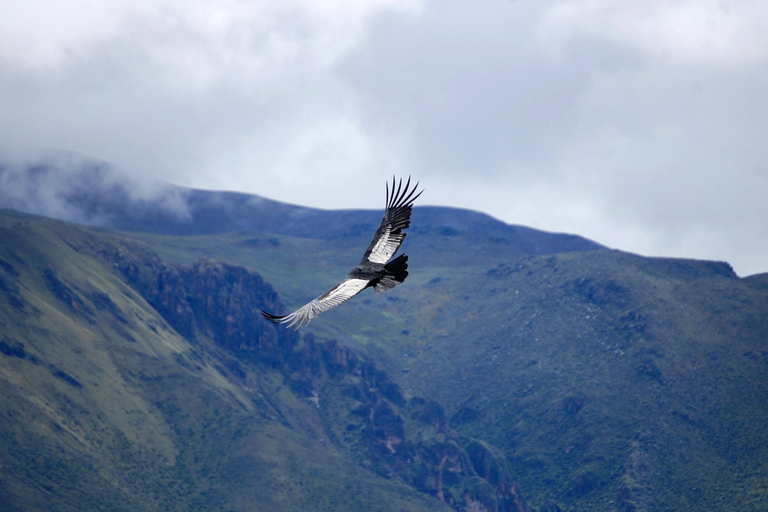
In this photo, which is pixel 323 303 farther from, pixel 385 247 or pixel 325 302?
pixel 385 247

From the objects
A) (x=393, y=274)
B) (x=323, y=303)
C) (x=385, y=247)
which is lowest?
(x=323, y=303)

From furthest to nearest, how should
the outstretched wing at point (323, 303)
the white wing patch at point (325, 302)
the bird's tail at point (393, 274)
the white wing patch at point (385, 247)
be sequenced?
the white wing patch at point (385, 247) < the bird's tail at point (393, 274) < the white wing patch at point (325, 302) < the outstretched wing at point (323, 303)

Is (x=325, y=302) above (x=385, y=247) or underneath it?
underneath

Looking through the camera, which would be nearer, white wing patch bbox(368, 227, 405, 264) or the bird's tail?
the bird's tail

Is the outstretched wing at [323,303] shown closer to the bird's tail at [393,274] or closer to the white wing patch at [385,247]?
the bird's tail at [393,274]

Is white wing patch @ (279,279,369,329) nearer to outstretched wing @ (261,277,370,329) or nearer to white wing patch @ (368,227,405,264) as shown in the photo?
outstretched wing @ (261,277,370,329)

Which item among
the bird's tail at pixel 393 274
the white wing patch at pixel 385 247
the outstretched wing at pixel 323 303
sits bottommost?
the outstretched wing at pixel 323 303

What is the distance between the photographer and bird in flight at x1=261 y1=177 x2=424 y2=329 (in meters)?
46.5

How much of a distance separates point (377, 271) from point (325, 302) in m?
4.34

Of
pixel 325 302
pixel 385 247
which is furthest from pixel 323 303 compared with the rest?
pixel 385 247

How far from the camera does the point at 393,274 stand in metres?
50.5

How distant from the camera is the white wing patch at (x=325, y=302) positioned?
1805 inches

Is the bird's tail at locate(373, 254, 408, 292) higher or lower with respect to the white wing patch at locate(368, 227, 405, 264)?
lower

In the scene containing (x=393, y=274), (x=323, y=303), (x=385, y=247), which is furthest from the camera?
(x=385, y=247)
